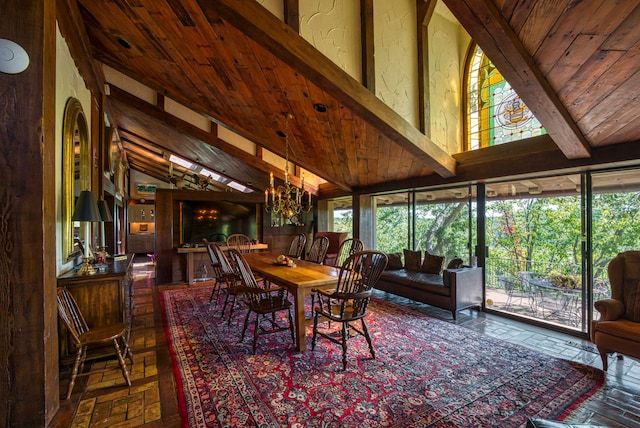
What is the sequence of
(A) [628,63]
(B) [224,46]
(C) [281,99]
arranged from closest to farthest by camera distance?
(A) [628,63]
(B) [224,46]
(C) [281,99]

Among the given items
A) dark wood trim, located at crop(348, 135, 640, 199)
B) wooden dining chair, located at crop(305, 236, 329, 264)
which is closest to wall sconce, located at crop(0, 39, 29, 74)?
wooden dining chair, located at crop(305, 236, 329, 264)

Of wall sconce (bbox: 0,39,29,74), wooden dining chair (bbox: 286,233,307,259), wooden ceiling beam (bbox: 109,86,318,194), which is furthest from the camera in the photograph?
wooden dining chair (bbox: 286,233,307,259)

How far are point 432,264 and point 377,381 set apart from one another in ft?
9.69

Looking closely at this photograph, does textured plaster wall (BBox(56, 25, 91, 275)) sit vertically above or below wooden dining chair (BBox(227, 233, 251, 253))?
above

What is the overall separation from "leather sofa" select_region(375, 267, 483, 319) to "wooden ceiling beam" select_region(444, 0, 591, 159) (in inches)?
81.3

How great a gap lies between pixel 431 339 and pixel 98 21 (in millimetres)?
5218

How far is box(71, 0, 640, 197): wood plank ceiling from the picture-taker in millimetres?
1979

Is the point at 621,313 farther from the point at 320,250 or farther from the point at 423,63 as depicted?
the point at 320,250

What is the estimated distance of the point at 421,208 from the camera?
5594 millimetres

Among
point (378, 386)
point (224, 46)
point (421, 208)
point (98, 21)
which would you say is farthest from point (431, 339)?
point (98, 21)

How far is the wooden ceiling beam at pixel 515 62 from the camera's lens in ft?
6.49

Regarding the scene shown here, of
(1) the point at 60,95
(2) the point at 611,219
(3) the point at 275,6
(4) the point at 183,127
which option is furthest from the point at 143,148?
(2) the point at 611,219

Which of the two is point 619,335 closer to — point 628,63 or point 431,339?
point 431,339

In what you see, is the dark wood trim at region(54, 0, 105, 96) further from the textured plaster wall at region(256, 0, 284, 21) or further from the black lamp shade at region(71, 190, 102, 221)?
the textured plaster wall at region(256, 0, 284, 21)
